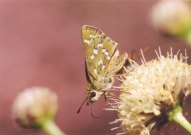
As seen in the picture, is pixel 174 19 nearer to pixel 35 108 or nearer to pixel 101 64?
pixel 35 108

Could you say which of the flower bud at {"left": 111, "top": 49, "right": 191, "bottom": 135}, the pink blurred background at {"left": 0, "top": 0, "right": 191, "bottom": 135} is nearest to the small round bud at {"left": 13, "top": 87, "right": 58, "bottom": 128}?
the flower bud at {"left": 111, "top": 49, "right": 191, "bottom": 135}

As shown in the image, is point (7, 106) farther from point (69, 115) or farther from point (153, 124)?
point (153, 124)

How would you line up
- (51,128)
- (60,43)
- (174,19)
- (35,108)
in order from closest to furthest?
(51,128), (35,108), (174,19), (60,43)

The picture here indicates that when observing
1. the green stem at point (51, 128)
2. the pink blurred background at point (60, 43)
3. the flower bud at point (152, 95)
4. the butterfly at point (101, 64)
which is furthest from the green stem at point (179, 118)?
the pink blurred background at point (60, 43)

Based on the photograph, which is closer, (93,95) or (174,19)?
(93,95)

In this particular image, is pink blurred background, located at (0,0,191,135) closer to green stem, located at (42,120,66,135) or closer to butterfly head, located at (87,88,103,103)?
green stem, located at (42,120,66,135)

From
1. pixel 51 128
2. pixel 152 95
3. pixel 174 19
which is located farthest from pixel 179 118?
pixel 174 19
